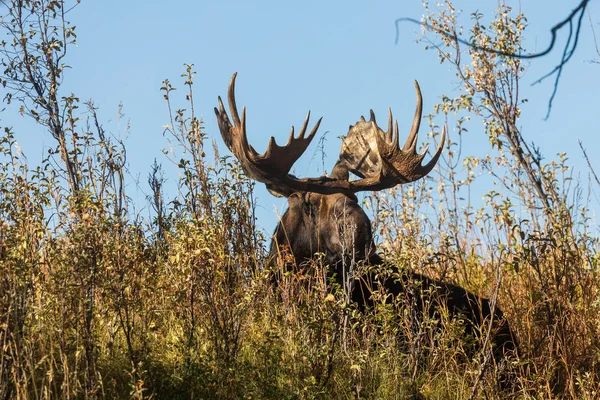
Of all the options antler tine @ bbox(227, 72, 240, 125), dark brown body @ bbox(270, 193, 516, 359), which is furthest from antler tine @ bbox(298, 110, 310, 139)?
dark brown body @ bbox(270, 193, 516, 359)

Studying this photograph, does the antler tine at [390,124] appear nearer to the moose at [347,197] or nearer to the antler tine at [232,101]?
the moose at [347,197]

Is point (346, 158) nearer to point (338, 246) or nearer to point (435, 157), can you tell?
point (435, 157)

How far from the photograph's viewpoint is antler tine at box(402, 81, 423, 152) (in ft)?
35.6

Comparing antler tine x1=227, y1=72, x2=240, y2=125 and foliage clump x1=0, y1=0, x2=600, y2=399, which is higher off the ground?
antler tine x1=227, y1=72, x2=240, y2=125

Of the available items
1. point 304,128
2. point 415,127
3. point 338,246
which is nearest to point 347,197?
point 338,246

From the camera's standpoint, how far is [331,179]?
987 cm

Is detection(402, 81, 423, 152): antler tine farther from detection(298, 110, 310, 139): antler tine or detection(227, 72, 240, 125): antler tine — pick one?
detection(227, 72, 240, 125): antler tine

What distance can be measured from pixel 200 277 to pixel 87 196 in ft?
3.20

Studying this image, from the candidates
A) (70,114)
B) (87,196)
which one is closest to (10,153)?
(70,114)

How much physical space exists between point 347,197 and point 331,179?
49cm

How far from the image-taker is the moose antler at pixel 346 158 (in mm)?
9875

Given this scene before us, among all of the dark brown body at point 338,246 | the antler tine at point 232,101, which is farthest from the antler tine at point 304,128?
the dark brown body at point 338,246

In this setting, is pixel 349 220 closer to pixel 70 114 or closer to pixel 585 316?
pixel 585 316

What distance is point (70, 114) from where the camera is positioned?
9.85 metres
